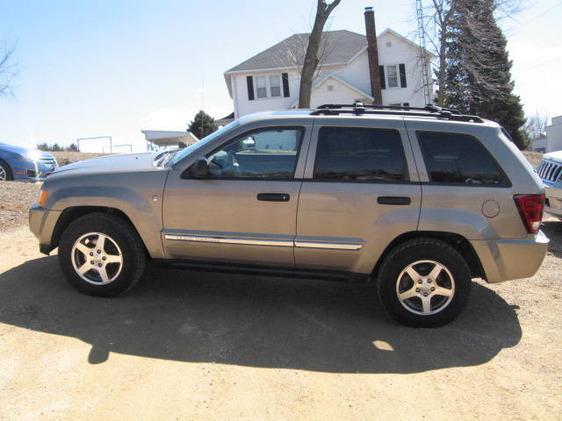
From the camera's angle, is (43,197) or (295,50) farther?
(295,50)

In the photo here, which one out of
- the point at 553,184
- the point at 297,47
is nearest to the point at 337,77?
the point at 297,47

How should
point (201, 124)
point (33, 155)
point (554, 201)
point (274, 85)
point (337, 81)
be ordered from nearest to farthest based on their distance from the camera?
point (554, 201) → point (33, 155) → point (337, 81) → point (274, 85) → point (201, 124)

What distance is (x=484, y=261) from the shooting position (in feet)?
14.6

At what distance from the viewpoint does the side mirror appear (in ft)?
14.8

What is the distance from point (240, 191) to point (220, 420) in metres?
2.02

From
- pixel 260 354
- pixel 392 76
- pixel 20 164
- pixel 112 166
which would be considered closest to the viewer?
pixel 260 354

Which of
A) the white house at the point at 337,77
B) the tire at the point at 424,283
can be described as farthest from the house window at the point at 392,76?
the tire at the point at 424,283

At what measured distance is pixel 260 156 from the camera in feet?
15.5

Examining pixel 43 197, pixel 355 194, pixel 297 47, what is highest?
pixel 297 47

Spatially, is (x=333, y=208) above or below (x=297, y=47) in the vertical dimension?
below

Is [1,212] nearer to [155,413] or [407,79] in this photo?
[155,413]

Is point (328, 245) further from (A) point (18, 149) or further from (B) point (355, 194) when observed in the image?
(A) point (18, 149)

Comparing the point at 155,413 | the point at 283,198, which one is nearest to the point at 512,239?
the point at 283,198

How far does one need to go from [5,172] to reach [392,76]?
26.1 meters
